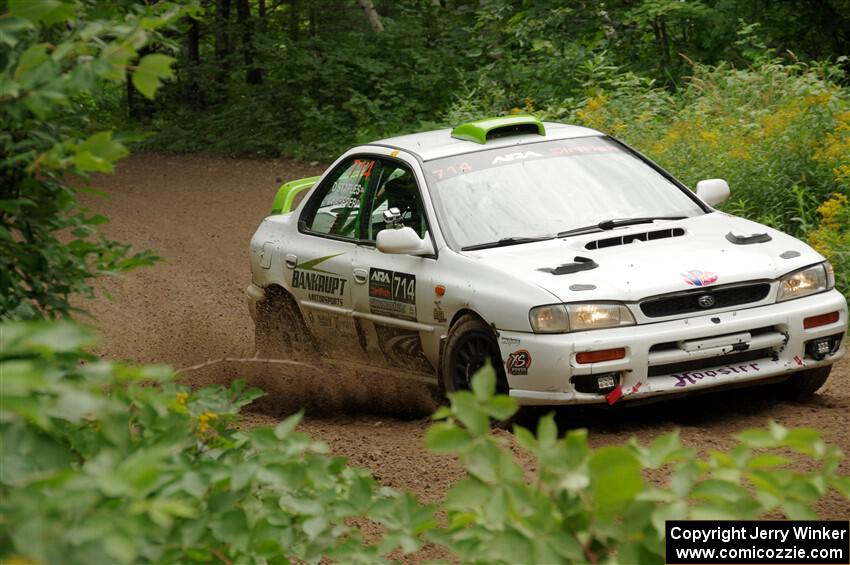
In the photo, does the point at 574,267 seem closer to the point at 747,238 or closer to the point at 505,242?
the point at 505,242

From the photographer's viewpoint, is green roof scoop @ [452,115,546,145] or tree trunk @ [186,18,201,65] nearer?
green roof scoop @ [452,115,546,145]

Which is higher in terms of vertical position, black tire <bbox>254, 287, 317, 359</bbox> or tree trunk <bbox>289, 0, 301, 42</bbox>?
black tire <bbox>254, 287, 317, 359</bbox>

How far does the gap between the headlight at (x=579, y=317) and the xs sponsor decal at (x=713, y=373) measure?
393mm

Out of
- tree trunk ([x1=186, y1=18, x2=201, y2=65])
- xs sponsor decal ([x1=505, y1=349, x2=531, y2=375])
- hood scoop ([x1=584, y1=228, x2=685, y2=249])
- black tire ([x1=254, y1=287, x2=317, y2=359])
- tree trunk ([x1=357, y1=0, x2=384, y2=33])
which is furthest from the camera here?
tree trunk ([x1=186, y1=18, x2=201, y2=65])

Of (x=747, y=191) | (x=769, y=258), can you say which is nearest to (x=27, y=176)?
(x=769, y=258)

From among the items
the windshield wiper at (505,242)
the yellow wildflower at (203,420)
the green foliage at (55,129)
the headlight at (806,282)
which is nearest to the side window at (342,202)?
the windshield wiper at (505,242)

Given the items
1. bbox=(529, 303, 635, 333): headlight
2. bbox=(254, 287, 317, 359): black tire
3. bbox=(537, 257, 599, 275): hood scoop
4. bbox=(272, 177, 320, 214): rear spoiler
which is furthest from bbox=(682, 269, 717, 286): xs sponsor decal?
bbox=(272, 177, 320, 214): rear spoiler

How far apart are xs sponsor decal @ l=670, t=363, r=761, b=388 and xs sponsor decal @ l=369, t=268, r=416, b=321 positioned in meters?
1.68

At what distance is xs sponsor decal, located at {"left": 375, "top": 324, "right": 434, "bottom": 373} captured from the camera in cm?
767

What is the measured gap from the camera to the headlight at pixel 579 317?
21.6 feet

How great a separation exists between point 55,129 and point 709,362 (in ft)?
12.7

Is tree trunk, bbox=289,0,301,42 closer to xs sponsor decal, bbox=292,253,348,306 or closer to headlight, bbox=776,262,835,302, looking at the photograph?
xs sponsor decal, bbox=292,253,348,306

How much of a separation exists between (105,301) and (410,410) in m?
6.03

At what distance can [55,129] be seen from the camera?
4.02 m
